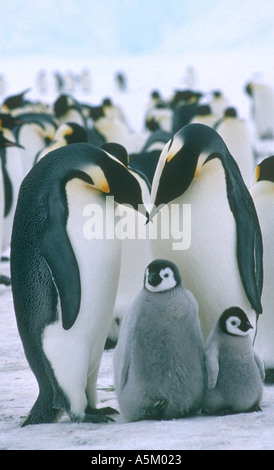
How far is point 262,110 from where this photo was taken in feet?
51.2

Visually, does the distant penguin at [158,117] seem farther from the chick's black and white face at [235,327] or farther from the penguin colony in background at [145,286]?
the chick's black and white face at [235,327]

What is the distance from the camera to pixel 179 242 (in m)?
2.65

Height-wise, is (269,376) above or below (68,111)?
below

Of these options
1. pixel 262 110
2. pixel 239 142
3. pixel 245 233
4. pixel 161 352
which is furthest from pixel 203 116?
pixel 161 352

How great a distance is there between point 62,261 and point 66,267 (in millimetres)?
22

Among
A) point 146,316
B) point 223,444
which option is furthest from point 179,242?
point 223,444

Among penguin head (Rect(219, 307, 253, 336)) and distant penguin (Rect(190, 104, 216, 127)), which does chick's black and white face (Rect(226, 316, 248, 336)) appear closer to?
penguin head (Rect(219, 307, 253, 336))

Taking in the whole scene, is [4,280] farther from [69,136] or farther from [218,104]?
[218,104]

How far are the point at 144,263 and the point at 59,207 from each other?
42.7 inches

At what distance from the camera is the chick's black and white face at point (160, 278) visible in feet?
7.23
